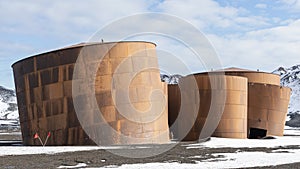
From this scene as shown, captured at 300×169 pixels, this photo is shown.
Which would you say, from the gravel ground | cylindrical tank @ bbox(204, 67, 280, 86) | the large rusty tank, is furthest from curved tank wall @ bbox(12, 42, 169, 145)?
cylindrical tank @ bbox(204, 67, 280, 86)

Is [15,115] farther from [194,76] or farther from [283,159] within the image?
[283,159]

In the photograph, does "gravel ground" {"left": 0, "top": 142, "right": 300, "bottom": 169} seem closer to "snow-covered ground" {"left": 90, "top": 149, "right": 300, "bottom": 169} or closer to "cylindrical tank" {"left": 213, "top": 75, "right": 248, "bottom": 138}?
"snow-covered ground" {"left": 90, "top": 149, "right": 300, "bottom": 169}

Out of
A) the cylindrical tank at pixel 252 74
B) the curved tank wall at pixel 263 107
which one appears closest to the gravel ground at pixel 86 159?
the curved tank wall at pixel 263 107

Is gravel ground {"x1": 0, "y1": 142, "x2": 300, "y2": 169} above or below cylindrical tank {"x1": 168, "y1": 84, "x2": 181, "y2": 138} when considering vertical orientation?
below

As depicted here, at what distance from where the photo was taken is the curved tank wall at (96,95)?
1299 inches

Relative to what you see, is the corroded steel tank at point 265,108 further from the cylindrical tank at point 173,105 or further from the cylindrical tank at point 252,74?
the cylindrical tank at point 173,105

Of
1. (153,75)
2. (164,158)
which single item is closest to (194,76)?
(153,75)

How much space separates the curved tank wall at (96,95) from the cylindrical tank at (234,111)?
28.9 ft

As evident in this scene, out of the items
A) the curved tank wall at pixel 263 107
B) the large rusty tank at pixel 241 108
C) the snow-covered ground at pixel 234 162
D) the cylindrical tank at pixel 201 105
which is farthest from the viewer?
the curved tank wall at pixel 263 107

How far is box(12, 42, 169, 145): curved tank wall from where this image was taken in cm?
3300

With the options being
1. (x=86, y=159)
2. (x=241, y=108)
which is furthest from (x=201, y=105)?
(x=86, y=159)

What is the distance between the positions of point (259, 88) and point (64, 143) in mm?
23437

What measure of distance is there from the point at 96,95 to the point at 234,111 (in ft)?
49.6

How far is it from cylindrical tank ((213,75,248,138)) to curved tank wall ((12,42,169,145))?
8.80m
